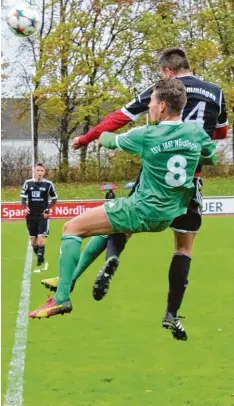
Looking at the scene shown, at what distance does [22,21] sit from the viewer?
753cm

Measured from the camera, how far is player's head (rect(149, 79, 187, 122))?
18.2 ft

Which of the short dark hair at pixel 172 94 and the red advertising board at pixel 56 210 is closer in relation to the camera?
the short dark hair at pixel 172 94

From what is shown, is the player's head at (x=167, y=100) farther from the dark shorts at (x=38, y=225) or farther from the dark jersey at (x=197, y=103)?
the dark shorts at (x=38, y=225)

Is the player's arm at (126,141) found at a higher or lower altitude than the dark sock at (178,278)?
higher

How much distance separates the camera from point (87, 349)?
1058cm

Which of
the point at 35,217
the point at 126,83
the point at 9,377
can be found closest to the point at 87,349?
the point at 9,377

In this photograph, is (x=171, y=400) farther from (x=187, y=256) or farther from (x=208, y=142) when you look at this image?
(x=208, y=142)

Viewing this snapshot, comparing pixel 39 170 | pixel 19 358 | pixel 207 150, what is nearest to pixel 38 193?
pixel 39 170

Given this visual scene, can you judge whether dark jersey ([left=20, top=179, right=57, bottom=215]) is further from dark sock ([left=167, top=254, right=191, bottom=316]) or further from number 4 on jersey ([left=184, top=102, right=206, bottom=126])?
number 4 on jersey ([left=184, top=102, right=206, bottom=126])

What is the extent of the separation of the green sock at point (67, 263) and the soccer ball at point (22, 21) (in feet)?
7.77

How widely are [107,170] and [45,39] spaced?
6111 millimetres

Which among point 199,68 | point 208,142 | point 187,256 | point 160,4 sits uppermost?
point 160,4

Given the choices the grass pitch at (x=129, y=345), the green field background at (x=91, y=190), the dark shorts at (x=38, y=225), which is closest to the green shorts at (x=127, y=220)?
the grass pitch at (x=129, y=345)

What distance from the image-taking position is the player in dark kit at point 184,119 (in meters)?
5.92
